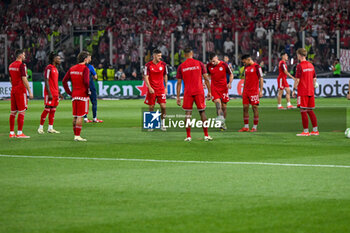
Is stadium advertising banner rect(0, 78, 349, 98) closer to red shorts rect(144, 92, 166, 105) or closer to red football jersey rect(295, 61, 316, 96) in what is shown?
red shorts rect(144, 92, 166, 105)

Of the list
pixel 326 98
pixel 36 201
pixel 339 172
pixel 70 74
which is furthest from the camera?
pixel 326 98

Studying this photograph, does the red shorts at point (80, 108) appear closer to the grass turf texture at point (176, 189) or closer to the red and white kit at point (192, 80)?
the grass turf texture at point (176, 189)

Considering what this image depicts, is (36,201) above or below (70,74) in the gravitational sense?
below

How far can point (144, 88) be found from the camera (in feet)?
126

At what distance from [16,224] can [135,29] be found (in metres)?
37.8

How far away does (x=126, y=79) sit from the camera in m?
38.8

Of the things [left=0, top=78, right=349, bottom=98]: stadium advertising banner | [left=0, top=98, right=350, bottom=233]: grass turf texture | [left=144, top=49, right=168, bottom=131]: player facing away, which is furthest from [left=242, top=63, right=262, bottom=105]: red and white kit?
[left=0, top=78, right=349, bottom=98]: stadium advertising banner

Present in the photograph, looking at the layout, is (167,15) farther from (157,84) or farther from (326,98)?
(157,84)

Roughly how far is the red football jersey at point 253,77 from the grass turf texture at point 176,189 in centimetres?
311

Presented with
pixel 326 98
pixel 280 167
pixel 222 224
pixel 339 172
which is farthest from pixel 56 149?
pixel 326 98

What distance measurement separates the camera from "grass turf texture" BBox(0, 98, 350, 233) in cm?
645

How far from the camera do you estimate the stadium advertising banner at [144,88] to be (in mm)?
35375

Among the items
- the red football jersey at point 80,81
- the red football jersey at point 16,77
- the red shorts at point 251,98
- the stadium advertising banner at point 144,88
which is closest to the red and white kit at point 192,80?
the red football jersey at point 80,81

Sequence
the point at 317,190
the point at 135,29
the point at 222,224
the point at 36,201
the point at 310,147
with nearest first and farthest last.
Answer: the point at 222,224
the point at 36,201
the point at 317,190
the point at 310,147
the point at 135,29
